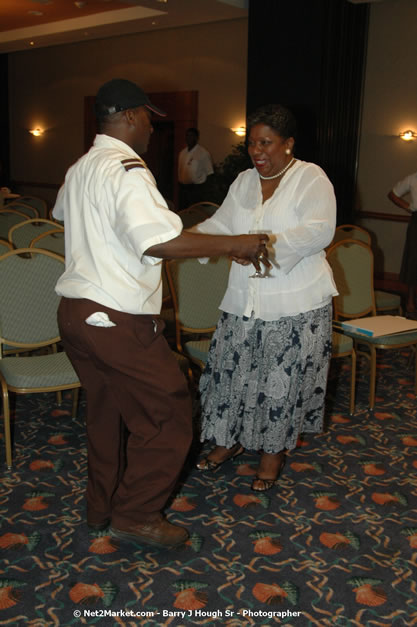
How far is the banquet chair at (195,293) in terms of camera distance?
12.5 feet

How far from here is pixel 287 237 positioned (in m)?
2.69

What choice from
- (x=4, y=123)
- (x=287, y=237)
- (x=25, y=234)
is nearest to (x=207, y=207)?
(x=25, y=234)

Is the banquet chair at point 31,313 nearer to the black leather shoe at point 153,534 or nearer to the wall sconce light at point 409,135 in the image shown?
the black leather shoe at point 153,534


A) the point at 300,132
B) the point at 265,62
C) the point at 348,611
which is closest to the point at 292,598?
the point at 348,611

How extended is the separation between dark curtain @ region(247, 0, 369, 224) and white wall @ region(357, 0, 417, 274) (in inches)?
7.2

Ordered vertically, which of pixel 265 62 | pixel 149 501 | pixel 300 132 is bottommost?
pixel 149 501

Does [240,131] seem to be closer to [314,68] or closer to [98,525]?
[314,68]

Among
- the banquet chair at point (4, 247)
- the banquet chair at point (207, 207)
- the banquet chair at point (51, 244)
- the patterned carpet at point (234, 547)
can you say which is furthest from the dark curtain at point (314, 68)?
Result: the patterned carpet at point (234, 547)

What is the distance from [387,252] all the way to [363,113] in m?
1.89

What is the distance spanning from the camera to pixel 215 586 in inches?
93.2

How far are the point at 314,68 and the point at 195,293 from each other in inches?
198

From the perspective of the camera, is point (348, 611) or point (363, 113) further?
point (363, 113)

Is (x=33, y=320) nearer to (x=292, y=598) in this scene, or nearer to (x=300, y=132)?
(x=292, y=598)

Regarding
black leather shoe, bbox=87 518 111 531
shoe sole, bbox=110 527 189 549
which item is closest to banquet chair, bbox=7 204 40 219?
black leather shoe, bbox=87 518 111 531
